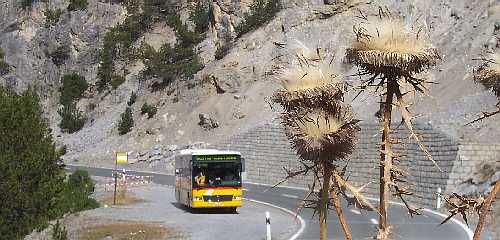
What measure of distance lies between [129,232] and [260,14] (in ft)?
157

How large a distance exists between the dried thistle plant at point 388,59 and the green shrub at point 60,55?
10169 centimetres

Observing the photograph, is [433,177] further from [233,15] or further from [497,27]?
[233,15]

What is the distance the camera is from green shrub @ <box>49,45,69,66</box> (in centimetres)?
10138

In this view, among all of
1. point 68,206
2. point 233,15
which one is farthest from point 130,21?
point 68,206

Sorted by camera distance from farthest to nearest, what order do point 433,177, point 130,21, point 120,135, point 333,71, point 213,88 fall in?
point 130,21 < point 120,135 < point 213,88 < point 433,177 < point 333,71

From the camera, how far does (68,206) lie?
39.2 metres

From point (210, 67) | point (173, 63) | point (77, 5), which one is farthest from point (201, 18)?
point (77, 5)

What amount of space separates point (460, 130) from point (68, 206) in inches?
849

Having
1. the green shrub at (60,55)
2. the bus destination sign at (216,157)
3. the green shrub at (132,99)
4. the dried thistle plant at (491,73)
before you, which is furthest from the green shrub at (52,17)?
the dried thistle plant at (491,73)

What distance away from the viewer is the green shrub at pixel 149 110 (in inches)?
2872

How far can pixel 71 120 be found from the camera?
282ft

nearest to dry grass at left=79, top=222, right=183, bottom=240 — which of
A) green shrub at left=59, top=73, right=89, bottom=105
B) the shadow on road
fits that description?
the shadow on road

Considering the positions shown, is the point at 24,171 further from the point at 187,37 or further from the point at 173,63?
the point at 187,37

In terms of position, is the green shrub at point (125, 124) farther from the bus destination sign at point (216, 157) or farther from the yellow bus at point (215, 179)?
the bus destination sign at point (216, 157)
